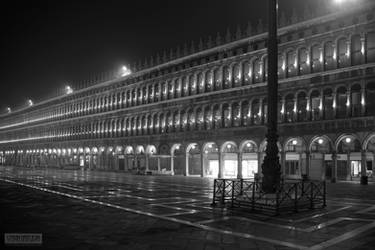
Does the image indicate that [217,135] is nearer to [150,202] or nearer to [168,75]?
[168,75]

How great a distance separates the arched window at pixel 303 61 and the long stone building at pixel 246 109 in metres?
0.09

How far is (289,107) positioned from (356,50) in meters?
7.88

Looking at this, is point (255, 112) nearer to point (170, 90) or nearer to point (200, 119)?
point (200, 119)

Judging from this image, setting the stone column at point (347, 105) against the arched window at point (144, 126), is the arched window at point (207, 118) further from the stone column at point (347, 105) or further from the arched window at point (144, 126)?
the stone column at point (347, 105)

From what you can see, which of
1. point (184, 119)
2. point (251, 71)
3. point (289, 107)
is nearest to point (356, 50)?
point (289, 107)

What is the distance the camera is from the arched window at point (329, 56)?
118 feet

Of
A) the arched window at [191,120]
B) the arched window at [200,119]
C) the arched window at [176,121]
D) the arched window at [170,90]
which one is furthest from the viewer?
the arched window at [170,90]

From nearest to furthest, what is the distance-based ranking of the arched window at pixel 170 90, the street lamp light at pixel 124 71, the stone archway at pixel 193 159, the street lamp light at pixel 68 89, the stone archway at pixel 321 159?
the stone archway at pixel 321 159 < the stone archway at pixel 193 159 < the arched window at pixel 170 90 < the street lamp light at pixel 124 71 < the street lamp light at pixel 68 89

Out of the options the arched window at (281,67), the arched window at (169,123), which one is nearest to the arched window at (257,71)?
the arched window at (281,67)

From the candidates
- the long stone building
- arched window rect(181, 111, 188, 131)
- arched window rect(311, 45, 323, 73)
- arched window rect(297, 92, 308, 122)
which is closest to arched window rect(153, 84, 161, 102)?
the long stone building

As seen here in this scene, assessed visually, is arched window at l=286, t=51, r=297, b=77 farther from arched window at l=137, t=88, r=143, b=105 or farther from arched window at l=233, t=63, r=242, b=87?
arched window at l=137, t=88, r=143, b=105

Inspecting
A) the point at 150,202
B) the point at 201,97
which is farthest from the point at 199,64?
the point at 150,202

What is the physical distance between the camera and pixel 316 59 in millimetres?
37281

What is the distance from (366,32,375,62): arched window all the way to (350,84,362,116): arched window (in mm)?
2455
